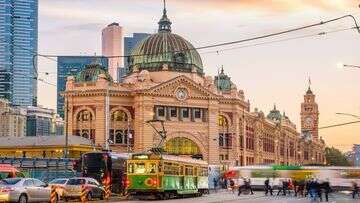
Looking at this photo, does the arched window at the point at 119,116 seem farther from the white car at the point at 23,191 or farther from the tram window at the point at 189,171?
the white car at the point at 23,191

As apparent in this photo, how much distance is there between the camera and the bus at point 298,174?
92.4 metres

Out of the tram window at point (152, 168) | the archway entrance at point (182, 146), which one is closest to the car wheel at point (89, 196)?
the tram window at point (152, 168)

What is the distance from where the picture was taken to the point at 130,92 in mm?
123312

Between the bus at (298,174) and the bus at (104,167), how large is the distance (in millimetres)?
32306

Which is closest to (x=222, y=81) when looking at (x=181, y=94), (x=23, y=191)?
(x=181, y=94)

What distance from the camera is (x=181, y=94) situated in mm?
124375

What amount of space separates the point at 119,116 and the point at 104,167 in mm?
62469

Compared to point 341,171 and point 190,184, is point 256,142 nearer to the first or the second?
point 341,171

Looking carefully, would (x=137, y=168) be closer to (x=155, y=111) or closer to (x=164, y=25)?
(x=155, y=111)

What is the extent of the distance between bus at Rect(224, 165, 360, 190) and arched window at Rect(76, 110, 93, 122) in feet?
100

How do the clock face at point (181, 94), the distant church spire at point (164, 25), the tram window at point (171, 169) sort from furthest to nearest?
the distant church spire at point (164, 25) < the clock face at point (181, 94) < the tram window at point (171, 169)

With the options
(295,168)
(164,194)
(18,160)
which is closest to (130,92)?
(295,168)

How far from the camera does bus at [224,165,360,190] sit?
9239cm

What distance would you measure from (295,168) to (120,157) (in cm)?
4054
